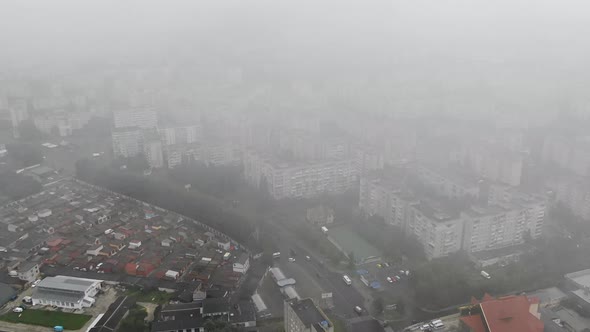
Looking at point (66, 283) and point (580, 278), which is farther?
point (580, 278)

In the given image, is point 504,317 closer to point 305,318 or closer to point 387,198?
point 305,318

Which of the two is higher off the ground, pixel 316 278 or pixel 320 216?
pixel 320 216

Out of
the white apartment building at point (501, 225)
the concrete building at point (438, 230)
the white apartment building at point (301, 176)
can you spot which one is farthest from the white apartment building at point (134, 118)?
the white apartment building at point (501, 225)

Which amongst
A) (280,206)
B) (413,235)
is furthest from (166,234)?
(413,235)

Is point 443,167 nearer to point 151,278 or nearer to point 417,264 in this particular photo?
point 417,264

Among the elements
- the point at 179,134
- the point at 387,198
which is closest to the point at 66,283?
the point at 387,198
